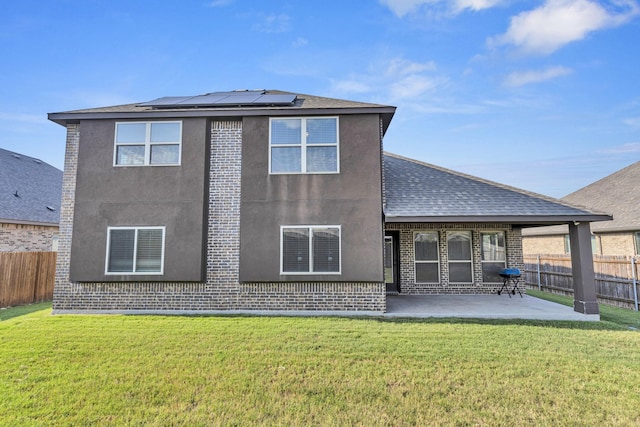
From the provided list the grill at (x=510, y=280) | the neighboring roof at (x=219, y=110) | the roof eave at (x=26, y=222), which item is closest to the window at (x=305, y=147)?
the neighboring roof at (x=219, y=110)

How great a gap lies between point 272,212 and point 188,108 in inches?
149

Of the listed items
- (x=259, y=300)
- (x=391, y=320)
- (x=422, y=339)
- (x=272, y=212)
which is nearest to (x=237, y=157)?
(x=272, y=212)

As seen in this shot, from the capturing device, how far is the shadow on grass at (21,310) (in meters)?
9.02

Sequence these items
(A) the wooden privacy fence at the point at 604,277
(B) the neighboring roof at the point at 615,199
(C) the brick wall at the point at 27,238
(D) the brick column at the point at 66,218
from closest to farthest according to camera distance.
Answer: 1. (D) the brick column at the point at 66,218
2. (A) the wooden privacy fence at the point at 604,277
3. (C) the brick wall at the point at 27,238
4. (B) the neighboring roof at the point at 615,199

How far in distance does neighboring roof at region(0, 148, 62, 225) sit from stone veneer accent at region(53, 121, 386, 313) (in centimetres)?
709

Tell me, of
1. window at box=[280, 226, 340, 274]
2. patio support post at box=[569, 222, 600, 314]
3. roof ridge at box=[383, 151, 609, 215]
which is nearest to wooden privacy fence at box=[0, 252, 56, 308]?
window at box=[280, 226, 340, 274]

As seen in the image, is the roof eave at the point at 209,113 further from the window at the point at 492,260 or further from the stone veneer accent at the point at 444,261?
the window at the point at 492,260

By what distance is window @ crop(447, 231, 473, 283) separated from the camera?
1171 cm

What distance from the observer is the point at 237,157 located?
29.6ft

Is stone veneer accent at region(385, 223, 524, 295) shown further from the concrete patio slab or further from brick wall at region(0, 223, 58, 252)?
brick wall at region(0, 223, 58, 252)

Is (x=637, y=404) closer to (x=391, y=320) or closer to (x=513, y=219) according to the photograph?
(x=391, y=320)

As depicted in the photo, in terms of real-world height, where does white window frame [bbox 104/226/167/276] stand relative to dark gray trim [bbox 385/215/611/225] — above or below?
below

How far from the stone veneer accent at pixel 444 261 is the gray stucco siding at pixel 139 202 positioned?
6558mm

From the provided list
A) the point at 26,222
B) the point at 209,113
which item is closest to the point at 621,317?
the point at 209,113
